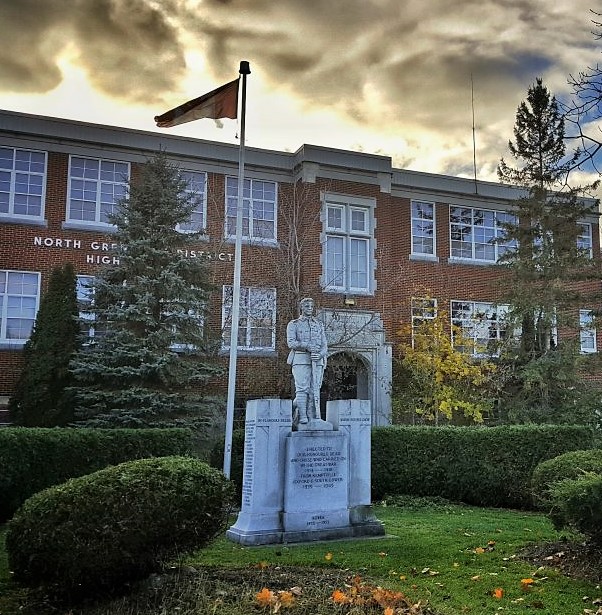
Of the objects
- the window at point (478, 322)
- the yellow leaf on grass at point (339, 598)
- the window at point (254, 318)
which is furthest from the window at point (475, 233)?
the yellow leaf on grass at point (339, 598)

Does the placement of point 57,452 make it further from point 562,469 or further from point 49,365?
point 562,469

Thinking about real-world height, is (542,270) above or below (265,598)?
above

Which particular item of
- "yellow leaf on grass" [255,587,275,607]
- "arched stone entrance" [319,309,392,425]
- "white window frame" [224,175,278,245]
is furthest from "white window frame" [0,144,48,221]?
"yellow leaf on grass" [255,587,275,607]

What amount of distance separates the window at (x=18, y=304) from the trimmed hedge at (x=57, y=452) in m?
9.49

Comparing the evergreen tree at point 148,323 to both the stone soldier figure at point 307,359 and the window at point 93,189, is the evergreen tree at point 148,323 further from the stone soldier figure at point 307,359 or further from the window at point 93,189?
the stone soldier figure at point 307,359

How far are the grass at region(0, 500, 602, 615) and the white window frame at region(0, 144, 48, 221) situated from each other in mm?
14920

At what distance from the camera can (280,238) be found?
78.4ft

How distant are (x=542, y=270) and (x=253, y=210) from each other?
32.0 feet

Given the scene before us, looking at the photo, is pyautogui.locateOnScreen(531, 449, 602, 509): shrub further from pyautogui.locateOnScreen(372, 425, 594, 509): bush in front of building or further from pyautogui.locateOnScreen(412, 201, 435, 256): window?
pyautogui.locateOnScreen(412, 201, 435, 256): window

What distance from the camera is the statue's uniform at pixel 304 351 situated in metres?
11.4

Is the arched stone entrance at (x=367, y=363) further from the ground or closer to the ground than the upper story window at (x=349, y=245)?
closer to the ground

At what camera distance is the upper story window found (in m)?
24.2

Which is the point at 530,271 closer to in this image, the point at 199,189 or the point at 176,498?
the point at 199,189

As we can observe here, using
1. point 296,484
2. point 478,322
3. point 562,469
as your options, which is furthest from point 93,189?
point 562,469
